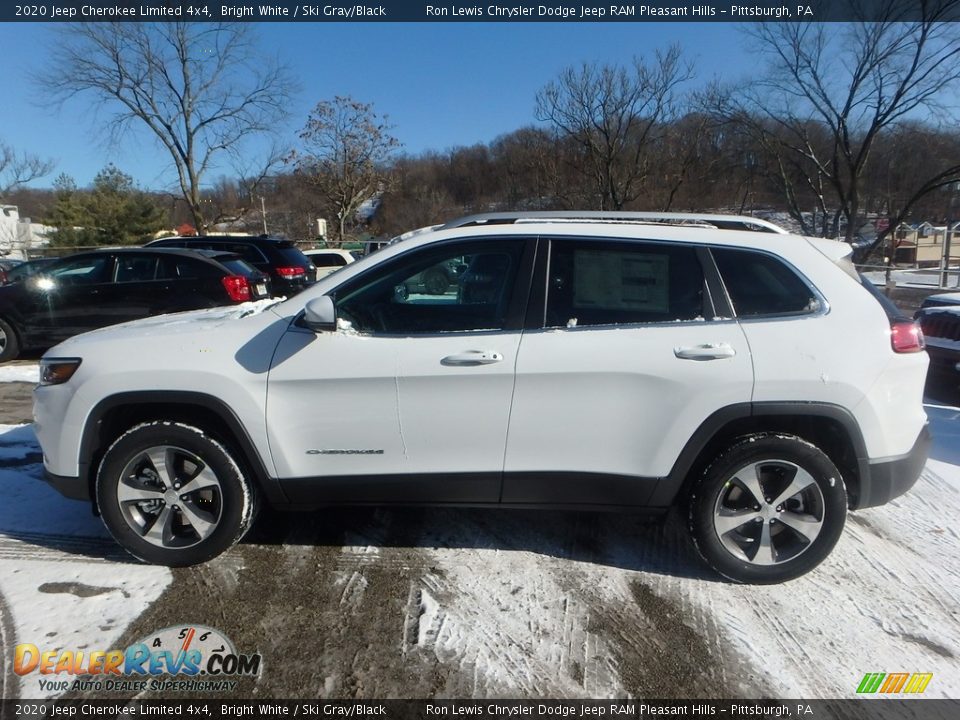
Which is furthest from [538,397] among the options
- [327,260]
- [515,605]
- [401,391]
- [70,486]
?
[327,260]

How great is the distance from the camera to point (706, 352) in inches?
106

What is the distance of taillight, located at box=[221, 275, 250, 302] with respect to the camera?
7586 millimetres

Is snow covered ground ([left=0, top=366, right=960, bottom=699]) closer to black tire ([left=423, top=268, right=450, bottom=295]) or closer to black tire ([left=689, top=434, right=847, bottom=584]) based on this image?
black tire ([left=689, top=434, right=847, bottom=584])

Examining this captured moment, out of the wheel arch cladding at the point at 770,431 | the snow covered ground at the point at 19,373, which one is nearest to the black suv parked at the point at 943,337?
the wheel arch cladding at the point at 770,431

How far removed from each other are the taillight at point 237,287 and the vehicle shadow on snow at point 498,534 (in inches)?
186

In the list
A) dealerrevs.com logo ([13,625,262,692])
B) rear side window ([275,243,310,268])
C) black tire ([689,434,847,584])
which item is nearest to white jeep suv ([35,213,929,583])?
black tire ([689,434,847,584])

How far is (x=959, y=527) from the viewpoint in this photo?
340cm

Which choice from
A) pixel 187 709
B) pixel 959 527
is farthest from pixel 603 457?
pixel 959 527

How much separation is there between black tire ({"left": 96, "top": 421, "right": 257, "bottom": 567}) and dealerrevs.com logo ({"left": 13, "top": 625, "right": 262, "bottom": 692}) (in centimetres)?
53

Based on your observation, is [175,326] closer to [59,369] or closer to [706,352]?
[59,369]

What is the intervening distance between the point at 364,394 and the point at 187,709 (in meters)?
1.37

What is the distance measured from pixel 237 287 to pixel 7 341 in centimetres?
312

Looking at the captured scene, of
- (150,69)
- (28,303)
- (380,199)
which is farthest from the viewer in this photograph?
(380,199)

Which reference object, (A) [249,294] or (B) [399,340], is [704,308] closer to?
(B) [399,340]
